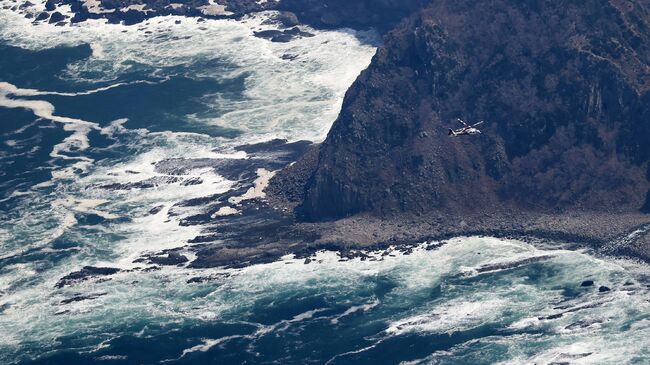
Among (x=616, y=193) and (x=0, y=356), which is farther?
(x=616, y=193)

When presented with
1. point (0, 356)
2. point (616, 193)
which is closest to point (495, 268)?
point (616, 193)

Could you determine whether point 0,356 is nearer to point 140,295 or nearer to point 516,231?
point 140,295

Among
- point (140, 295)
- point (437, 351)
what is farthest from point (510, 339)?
point (140, 295)

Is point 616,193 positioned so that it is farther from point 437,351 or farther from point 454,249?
point 437,351

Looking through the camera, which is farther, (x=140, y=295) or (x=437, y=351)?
(x=140, y=295)

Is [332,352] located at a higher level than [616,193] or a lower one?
lower

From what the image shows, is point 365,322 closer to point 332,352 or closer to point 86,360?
point 332,352

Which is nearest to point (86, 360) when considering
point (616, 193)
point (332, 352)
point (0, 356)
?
point (0, 356)
